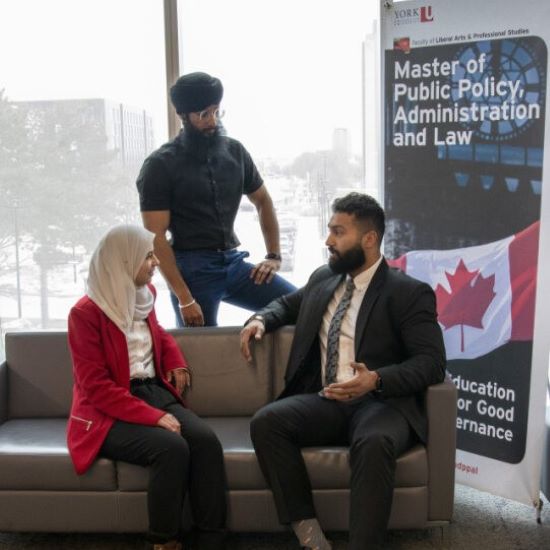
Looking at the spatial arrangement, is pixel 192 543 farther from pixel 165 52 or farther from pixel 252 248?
pixel 165 52

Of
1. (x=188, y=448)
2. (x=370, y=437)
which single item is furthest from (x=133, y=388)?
(x=370, y=437)

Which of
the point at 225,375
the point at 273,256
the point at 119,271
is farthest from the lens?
the point at 273,256

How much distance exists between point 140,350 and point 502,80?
70.3 inches

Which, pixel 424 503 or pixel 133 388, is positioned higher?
pixel 133 388

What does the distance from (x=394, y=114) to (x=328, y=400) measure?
127 cm

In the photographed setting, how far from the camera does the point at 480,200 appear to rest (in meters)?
3.25

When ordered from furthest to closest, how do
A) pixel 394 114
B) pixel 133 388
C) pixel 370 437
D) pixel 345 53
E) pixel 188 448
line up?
pixel 345 53 < pixel 394 114 < pixel 133 388 < pixel 188 448 < pixel 370 437

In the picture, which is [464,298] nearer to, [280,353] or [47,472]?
[280,353]

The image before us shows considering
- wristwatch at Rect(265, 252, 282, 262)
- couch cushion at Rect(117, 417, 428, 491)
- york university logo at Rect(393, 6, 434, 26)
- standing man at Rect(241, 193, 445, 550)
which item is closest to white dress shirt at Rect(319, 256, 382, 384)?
standing man at Rect(241, 193, 445, 550)

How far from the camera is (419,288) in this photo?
298cm

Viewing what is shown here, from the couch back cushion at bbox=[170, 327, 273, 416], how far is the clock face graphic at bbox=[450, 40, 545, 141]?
126 centimetres

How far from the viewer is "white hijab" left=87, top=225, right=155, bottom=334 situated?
2998 millimetres

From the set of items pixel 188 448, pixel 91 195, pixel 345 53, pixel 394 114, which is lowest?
pixel 188 448

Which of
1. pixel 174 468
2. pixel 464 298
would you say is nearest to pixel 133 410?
pixel 174 468
